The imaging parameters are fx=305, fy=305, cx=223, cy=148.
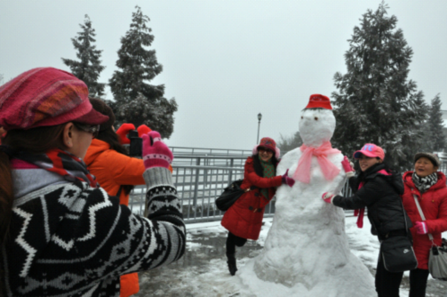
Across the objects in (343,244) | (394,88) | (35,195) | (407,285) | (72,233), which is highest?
(394,88)

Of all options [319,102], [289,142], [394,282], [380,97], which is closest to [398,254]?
[394,282]

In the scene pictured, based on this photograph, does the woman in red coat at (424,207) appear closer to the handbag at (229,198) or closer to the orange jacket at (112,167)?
the handbag at (229,198)

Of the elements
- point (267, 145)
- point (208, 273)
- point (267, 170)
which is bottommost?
point (208, 273)

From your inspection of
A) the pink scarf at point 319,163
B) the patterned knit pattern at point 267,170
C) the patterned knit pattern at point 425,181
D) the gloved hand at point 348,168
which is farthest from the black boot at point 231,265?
the patterned knit pattern at point 425,181

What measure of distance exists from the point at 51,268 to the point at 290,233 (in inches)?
111

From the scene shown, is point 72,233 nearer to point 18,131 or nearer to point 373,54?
point 18,131

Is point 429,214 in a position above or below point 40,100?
below

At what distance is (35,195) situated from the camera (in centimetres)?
86

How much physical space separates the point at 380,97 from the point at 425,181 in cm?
981

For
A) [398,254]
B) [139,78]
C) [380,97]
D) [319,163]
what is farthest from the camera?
[139,78]

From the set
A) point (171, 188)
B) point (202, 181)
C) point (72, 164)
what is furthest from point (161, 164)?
point (202, 181)

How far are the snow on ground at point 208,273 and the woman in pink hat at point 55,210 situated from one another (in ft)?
8.23

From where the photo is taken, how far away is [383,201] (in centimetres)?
269

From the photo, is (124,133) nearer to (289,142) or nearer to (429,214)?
(429,214)
